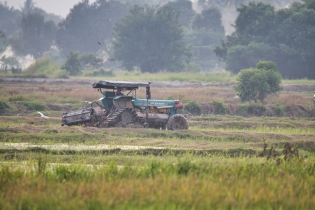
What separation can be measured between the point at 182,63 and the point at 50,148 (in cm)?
5879

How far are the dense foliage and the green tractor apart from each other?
137 ft

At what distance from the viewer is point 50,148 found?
55.0ft

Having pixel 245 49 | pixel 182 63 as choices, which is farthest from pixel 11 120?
pixel 182 63

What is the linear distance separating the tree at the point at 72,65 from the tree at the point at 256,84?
25927 mm

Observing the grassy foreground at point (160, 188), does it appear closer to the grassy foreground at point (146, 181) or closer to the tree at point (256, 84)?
the grassy foreground at point (146, 181)

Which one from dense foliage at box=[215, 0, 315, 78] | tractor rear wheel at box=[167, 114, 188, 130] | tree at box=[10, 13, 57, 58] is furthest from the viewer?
tree at box=[10, 13, 57, 58]

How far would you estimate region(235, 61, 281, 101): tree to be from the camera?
38000 mm

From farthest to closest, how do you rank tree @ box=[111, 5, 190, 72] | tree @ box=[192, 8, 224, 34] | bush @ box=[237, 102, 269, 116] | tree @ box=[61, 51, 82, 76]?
1. tree @ box=[192, 8, 224, 34]
2. tree @ box=[111, 5, 190, 72]
3. tree @ box=[61, 51, 82, 76]
4. bush @ box=[237, 102, 269, 116]

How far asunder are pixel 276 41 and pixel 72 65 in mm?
21051

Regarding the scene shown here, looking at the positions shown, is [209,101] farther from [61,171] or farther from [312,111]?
[61,171]

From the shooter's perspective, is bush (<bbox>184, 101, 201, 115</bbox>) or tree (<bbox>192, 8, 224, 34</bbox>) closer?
bush (<bbox>184, 101, 201, 115</bbox>)

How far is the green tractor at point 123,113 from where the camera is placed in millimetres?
22984

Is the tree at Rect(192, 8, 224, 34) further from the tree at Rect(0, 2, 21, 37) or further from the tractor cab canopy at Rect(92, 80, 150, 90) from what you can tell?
the tractor cab canopy at Rect(92, 80, 150, 90)

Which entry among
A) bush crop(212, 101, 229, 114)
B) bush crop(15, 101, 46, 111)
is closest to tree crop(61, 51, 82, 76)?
bush crop(212, 101, 229, 114)
